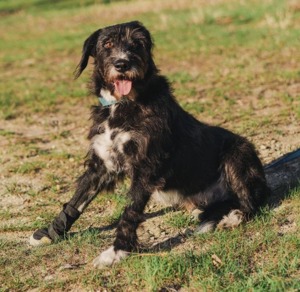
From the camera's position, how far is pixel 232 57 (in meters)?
13.4

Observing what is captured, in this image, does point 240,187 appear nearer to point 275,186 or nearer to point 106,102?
point 275,186

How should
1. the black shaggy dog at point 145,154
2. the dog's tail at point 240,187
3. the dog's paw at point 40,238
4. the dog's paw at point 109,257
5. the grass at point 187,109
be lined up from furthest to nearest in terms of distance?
the dog's tail at point 240,187, the dog's paw at point 40,238, the black shaggy dog at point 145,154, the dog's paw at point 109,257, the grass at point 187,109

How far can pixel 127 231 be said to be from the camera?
479 cm

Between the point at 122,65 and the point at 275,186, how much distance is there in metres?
2.47

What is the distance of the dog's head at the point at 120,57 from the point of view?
4.91m

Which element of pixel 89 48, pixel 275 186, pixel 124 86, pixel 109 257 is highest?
pixel 89 48

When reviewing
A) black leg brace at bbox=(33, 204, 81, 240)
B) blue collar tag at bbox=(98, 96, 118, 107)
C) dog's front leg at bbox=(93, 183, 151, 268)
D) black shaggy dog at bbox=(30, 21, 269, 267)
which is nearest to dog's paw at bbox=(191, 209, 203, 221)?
black shaggy dog at bbox=(30, 21, 269, 267)

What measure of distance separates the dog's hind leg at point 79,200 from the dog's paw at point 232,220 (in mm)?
1125

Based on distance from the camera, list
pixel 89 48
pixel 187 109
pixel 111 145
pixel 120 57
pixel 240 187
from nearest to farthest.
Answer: pixel 120 57
pixel 111 145
pixel 89 48
pixel 240 187
pixel 187 109

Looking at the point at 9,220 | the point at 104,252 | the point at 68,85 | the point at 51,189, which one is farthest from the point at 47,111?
the point at 104,252

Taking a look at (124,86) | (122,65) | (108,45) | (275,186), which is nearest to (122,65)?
(122,65)

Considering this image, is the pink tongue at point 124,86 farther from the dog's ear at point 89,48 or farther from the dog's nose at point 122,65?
the dog's ear at point 89,48

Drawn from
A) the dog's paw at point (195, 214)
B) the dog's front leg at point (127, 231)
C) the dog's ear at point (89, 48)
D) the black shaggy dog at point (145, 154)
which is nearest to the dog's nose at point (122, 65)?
the black shaggy dog at point (145, 154)

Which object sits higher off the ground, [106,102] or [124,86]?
[124,86]
